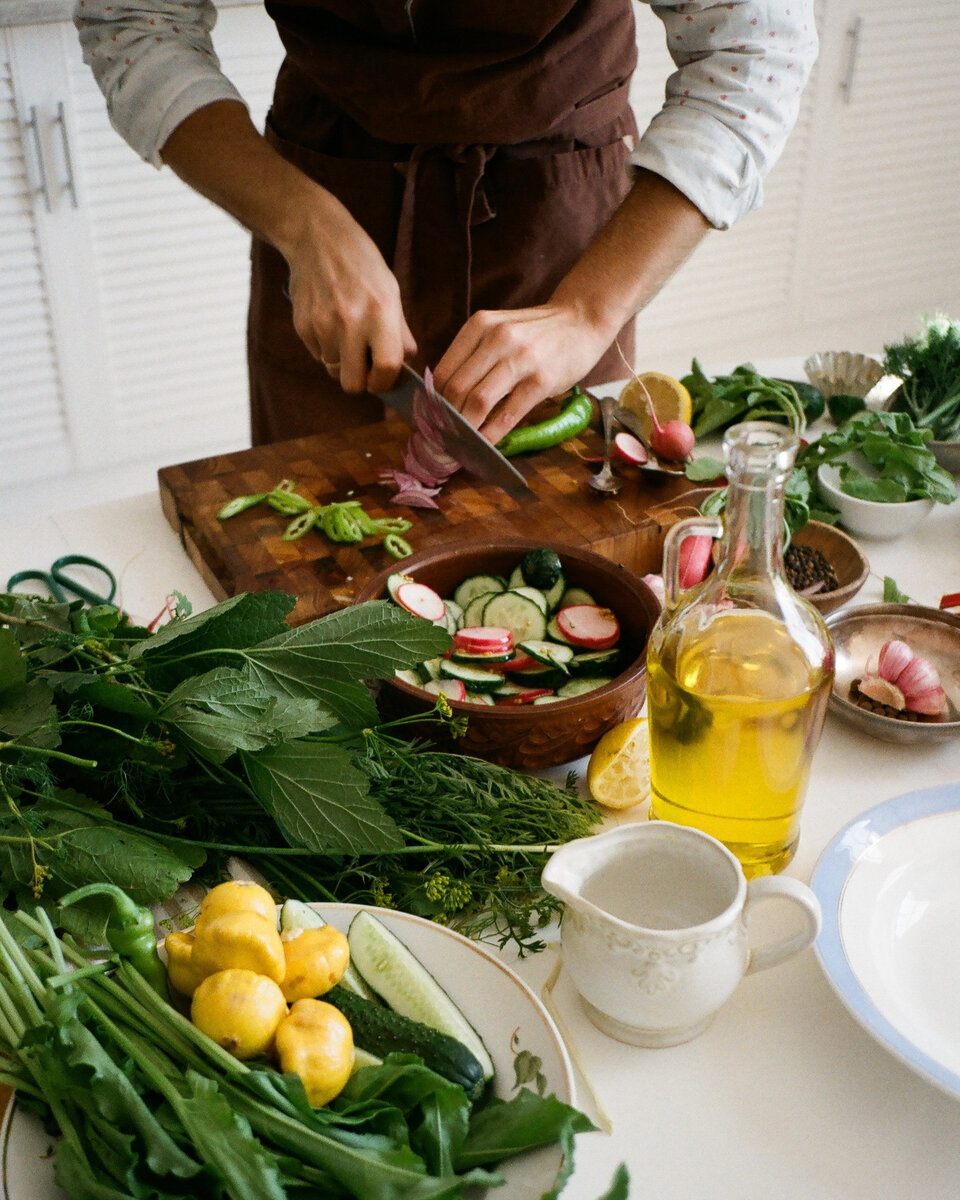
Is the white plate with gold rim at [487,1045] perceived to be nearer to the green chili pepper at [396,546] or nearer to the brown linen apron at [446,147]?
the green chili pepper at [396,546]

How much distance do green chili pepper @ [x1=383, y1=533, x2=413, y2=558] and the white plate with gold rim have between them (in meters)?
0.55

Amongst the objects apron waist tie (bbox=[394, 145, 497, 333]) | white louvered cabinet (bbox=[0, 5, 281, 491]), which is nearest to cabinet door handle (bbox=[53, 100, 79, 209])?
white louvered cabinet (bbox=[0, 5, 281, 491])

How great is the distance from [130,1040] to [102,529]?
87 cm

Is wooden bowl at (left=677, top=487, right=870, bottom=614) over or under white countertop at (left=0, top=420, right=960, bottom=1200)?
over

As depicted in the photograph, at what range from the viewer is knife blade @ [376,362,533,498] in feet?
4.12

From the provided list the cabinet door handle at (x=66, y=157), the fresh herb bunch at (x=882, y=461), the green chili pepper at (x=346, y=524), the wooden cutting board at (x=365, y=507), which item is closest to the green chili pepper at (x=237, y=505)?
the wooden cutting board at (x=365, y=507)

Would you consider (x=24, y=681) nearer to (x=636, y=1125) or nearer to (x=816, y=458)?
(x=636, y=1125)

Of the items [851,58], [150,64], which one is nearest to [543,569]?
[150,64]

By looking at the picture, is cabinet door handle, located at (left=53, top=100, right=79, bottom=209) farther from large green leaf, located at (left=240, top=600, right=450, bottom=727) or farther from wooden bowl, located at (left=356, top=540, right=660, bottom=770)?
large green leaf, located at (left=240, top=600, right=450, bottom=727)

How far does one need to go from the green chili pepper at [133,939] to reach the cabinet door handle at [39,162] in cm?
233

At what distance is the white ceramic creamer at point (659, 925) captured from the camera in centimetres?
68

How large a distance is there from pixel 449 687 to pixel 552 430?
566 mm

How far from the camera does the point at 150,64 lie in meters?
1.43

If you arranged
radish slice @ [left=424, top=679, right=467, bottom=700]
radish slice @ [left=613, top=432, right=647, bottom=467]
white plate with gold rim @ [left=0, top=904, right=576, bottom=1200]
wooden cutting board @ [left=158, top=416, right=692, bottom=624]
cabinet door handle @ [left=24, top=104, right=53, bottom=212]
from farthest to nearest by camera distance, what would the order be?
cabinet door handle @ [left=24, top=104, right=53, bottom=212]
radish slice @ [left=613, top=432, right=647, bottom=467]
wooden cutting board @ [left=158, top=416, right=692, bottom=624]
radish slice @ [left=424, top=679, right=467, bottom=700]
white plate with gold rim @ [left=0, top=904, right=576, bottom=1200]
